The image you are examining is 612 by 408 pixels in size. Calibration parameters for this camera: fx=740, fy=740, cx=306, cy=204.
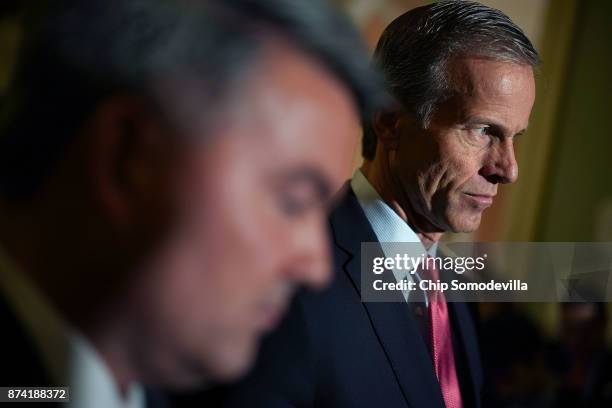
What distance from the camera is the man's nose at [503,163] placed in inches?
35.9

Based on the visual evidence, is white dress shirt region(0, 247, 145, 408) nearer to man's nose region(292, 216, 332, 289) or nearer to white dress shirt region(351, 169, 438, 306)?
man's nose region(292, 216, 332, 289)

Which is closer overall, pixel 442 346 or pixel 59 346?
pixel 59 346

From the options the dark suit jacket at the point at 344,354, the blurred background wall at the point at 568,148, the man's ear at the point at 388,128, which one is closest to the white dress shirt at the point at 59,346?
the dark suit jacket at the point at 344,354

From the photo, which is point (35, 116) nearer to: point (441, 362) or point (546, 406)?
point (441, 362)

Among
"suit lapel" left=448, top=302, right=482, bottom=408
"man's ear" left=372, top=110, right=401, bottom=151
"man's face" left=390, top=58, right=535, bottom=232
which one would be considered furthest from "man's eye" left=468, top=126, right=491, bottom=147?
"suit lapel" left=448, top=302, right=482, bottom=408

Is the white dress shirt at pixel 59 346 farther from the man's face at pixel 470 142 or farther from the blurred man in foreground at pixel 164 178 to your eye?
the man's face at pixel 470 142

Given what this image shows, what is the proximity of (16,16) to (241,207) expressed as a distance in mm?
261

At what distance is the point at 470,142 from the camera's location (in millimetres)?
919

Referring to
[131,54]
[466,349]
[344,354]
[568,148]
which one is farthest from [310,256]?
[568,148]

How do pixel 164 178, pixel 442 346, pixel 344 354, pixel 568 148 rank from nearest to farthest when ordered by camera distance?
pixel 164 178
pixel 344 354
pixel 442 346
pixel 568 148

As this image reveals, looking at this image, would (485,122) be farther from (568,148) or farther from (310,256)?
(568,148)

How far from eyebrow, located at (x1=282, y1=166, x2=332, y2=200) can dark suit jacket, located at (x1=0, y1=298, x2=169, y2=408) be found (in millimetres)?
192

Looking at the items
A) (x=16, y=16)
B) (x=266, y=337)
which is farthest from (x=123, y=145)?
(x=266, y=337)

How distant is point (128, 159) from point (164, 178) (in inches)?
1.0
